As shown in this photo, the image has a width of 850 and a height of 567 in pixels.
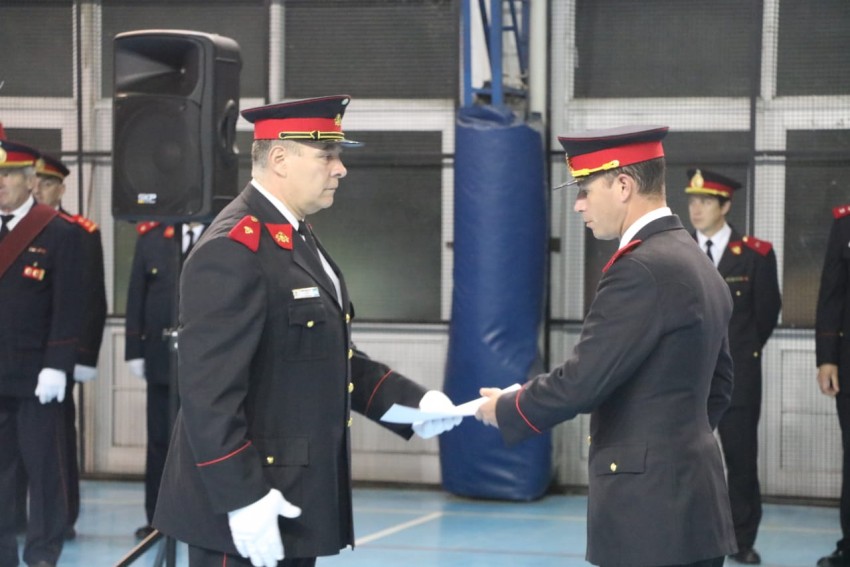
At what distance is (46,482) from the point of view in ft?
16.5

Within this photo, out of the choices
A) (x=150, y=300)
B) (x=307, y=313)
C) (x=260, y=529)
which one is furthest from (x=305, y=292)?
(x=150, y=300)

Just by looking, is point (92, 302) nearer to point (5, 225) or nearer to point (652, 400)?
point (5, 225)

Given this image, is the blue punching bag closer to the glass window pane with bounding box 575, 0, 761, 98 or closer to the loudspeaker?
the glass window pane with bounding box 575, 0, 761, 98

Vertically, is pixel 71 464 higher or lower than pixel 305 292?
lower

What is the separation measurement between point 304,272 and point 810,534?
4.11 metres

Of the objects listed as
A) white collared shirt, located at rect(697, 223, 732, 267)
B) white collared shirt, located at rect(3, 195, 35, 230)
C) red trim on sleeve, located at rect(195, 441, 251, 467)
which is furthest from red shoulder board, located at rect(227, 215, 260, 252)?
white collared shirt, located at rect(697, 223, 732, 267)

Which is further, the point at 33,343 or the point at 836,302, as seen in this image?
the point at 836,302

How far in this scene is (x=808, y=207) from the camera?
680 centimetres

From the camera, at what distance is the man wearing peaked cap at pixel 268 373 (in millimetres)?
2557

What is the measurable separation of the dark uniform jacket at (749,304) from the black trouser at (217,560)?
320 cm

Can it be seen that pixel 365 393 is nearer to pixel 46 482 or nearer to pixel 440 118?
pixel 46 482

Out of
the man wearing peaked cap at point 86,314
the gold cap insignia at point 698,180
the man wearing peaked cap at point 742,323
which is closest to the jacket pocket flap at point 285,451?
the man wearing peaked cap at point 86,314

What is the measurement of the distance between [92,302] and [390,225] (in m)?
2.04

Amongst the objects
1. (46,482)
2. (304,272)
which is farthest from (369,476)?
(304,272)
